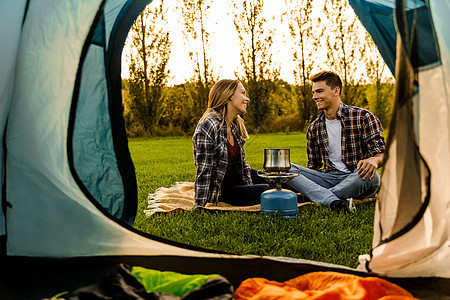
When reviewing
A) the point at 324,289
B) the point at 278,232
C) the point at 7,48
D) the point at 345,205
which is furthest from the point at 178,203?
the point at 324,289

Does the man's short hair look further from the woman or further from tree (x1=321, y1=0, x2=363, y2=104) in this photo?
tree (x1=321, y1=0, x2=363, y2=104)

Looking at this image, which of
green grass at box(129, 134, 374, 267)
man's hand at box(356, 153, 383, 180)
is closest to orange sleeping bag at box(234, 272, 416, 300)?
green grass at box(129, 134, 374, 267)

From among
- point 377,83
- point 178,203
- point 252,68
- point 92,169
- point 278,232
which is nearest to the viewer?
point 92,169

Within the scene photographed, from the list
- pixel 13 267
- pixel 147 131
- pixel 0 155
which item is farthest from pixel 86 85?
pixel 147 131

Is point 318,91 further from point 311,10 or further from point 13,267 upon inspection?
point 311,10

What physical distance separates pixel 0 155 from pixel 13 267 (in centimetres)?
49

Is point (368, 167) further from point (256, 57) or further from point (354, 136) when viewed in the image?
point (256, 57)

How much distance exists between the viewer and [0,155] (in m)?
1.98

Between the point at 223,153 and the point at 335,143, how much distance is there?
954mm

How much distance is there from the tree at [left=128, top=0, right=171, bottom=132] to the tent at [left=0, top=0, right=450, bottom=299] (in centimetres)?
1206

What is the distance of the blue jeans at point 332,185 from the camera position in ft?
11.3

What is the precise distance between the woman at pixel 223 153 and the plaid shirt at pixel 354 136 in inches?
24.6

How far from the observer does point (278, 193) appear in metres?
3.10

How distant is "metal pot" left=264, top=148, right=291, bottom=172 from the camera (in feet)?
10.2
